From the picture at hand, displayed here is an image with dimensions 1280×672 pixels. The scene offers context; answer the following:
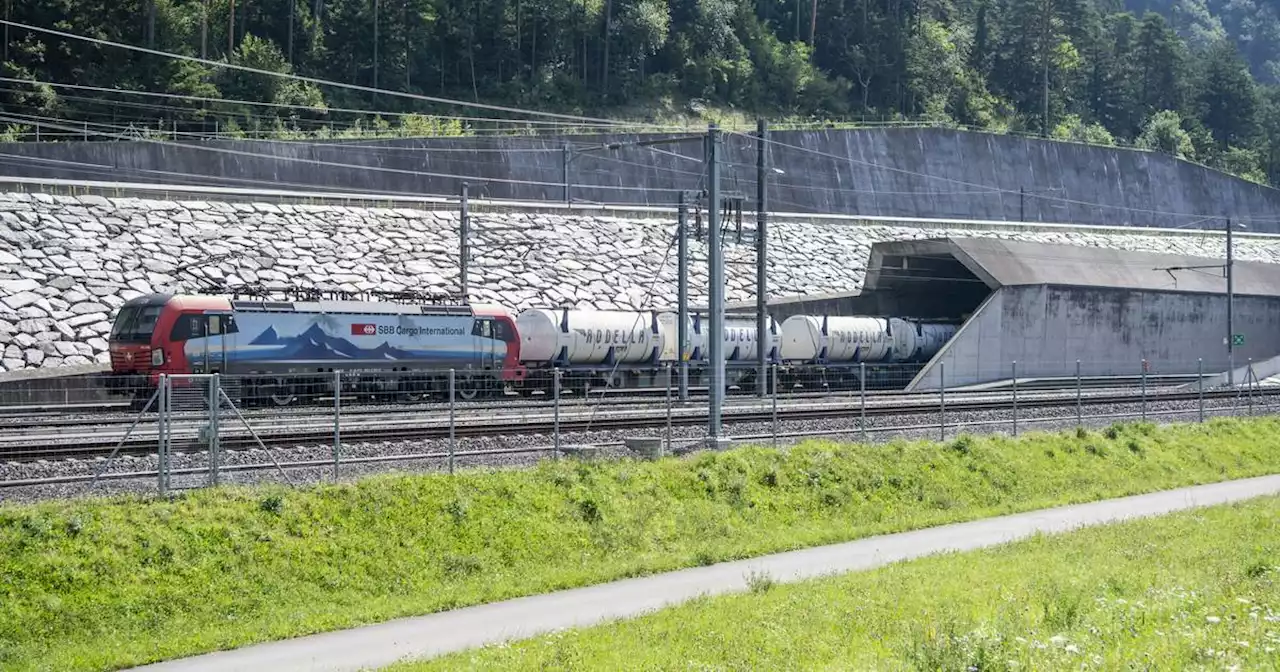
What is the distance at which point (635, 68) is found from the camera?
9294cm

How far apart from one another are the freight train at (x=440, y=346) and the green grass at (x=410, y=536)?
428cm

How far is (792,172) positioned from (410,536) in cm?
5331

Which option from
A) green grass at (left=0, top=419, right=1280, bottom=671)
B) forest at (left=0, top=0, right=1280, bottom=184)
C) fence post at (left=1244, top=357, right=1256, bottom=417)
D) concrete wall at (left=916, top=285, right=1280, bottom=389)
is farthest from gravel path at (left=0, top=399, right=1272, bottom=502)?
forest at (left=0, top=0, right=1280, bottom=184)

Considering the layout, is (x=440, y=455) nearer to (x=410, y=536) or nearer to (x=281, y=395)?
(x=410, y=536)

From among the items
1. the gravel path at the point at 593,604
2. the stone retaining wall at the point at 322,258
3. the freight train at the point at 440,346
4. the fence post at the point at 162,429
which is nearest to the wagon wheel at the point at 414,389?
the freight train at the point at 440,346

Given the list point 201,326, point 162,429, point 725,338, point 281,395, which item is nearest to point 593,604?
point 162,429

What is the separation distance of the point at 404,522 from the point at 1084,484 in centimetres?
1627

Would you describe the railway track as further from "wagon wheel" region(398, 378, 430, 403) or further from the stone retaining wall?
the stone retaining wall

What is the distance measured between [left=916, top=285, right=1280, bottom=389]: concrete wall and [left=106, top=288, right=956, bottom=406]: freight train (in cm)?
465

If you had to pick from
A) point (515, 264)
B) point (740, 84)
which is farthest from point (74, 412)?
point (740, 84)

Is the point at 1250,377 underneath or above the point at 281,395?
underneath

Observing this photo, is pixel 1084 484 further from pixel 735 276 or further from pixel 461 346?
pixel 735 276

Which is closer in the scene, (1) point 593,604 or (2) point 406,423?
(1) point 593,604

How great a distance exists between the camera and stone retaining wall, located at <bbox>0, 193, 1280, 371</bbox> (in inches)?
1423
